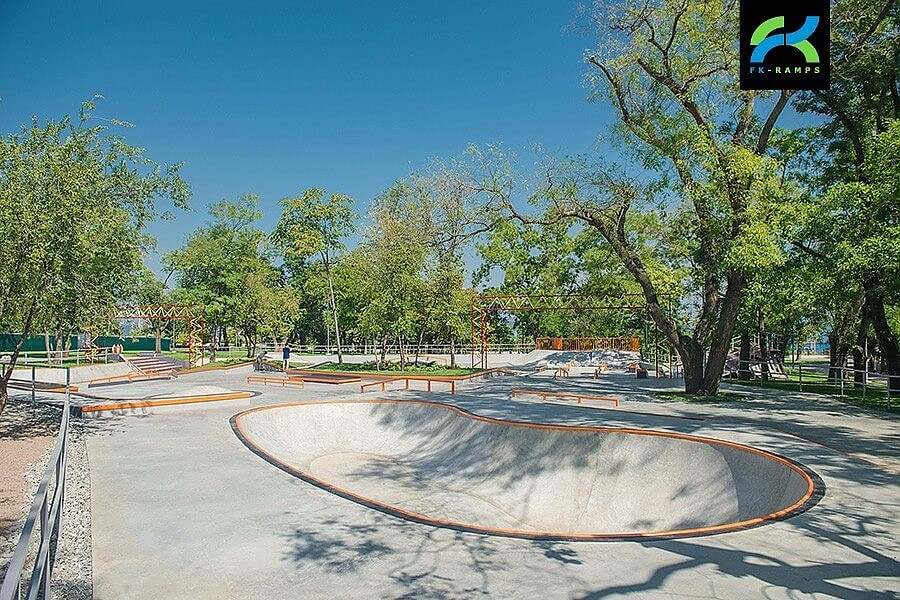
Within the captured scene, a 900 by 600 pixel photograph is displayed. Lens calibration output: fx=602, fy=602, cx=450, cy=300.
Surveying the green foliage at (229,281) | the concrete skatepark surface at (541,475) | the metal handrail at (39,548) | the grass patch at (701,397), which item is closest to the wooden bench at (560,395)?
the grass patch at (701,397)

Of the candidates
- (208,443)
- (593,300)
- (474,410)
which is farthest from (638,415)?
(593,300)

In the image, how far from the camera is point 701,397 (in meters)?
19.3

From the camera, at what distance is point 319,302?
194ft

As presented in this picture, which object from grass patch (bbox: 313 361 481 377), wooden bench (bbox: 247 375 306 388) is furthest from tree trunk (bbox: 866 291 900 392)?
wooden bench (bbox: 247 375 306 388)

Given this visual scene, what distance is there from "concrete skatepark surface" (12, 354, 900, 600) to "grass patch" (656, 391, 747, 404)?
25.7 ft

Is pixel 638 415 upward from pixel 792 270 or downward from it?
downward

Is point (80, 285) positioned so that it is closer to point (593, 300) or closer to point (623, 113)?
point (623, 113)

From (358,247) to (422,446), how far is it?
22.2 m

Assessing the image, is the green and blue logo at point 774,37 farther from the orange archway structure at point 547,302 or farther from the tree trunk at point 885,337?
the orange archway structure at point 547,302

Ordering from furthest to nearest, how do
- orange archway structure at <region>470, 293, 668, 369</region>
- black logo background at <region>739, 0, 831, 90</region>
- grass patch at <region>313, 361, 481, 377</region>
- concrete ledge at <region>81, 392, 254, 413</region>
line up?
grass patch at <region>313, 361, 481, 377</region> < orange archway structure at <region>470, 293, 668, 369</region> < concrete ledge at <region>81, 392, 254, 413</region> < black logo background at <region>739, 0, 831, 90</region>

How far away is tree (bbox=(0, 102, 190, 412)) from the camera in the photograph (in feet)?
35.1

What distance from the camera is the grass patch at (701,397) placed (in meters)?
18.8

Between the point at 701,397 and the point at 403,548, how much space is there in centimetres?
1564

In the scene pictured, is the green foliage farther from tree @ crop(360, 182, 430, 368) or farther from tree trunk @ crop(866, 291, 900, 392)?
tree trunk @ crop(866, 291, 900, 392)
